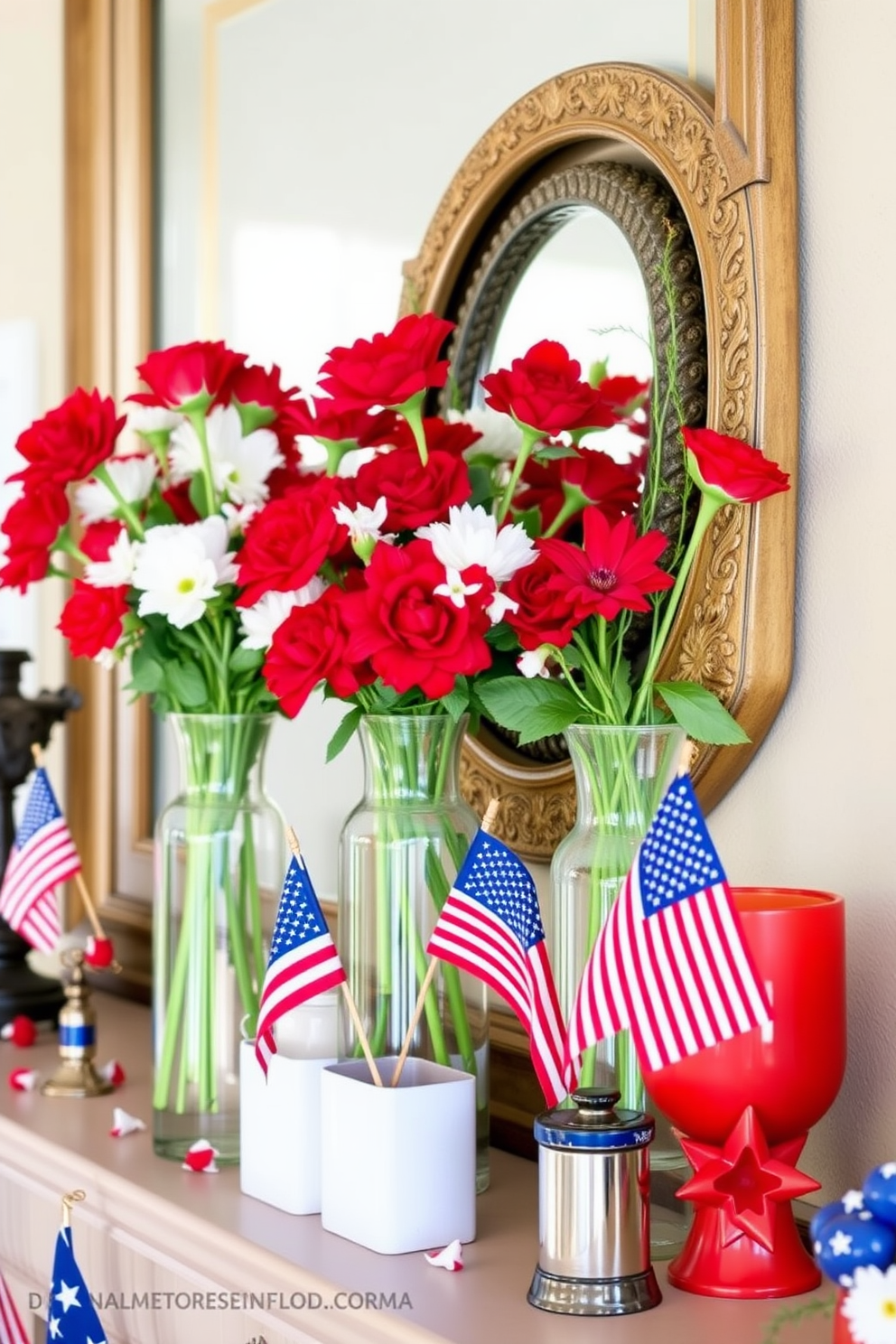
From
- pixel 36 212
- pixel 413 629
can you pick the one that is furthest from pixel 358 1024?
pixel 36 212

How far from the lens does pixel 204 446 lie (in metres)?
1.29

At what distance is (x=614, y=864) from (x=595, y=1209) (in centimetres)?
22

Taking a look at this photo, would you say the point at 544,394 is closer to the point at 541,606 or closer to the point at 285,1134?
the point at 541,606

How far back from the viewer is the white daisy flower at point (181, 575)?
122 centimetres

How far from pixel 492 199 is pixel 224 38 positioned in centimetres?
58

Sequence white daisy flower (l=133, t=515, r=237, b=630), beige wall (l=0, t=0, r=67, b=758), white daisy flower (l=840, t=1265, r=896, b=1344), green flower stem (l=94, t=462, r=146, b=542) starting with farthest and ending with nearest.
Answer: beige wall (l=0, t=0, r=67, b=758), green flower stem (l=94, t=462, r=146, b=542), white daisy flower (l=133, t=515, r=237, b=630), white daisy flower (l=840, t=1265, r=896, b=1344)

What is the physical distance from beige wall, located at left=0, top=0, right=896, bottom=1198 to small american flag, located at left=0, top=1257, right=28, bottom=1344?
0.69 m

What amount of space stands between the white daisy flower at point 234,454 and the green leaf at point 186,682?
0.48 ft

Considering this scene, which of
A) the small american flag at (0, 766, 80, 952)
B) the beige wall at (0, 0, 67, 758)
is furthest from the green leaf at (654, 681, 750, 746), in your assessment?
the beige wall at (0, 0, 67, 758)

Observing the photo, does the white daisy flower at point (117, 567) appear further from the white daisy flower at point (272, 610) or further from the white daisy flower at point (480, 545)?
the white daisy flower at point (480, 545)

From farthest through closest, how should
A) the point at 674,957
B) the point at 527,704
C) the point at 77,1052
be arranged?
the point at 77,1052, the point at 527,704, the point at 674,957

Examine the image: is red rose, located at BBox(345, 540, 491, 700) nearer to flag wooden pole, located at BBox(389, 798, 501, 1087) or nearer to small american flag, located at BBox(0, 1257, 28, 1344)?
flag wooden pole, located at BBox(389, 798, 501, 1087)

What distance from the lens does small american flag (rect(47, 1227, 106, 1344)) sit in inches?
44.8

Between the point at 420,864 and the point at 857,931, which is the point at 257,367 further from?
the point at 857,931
